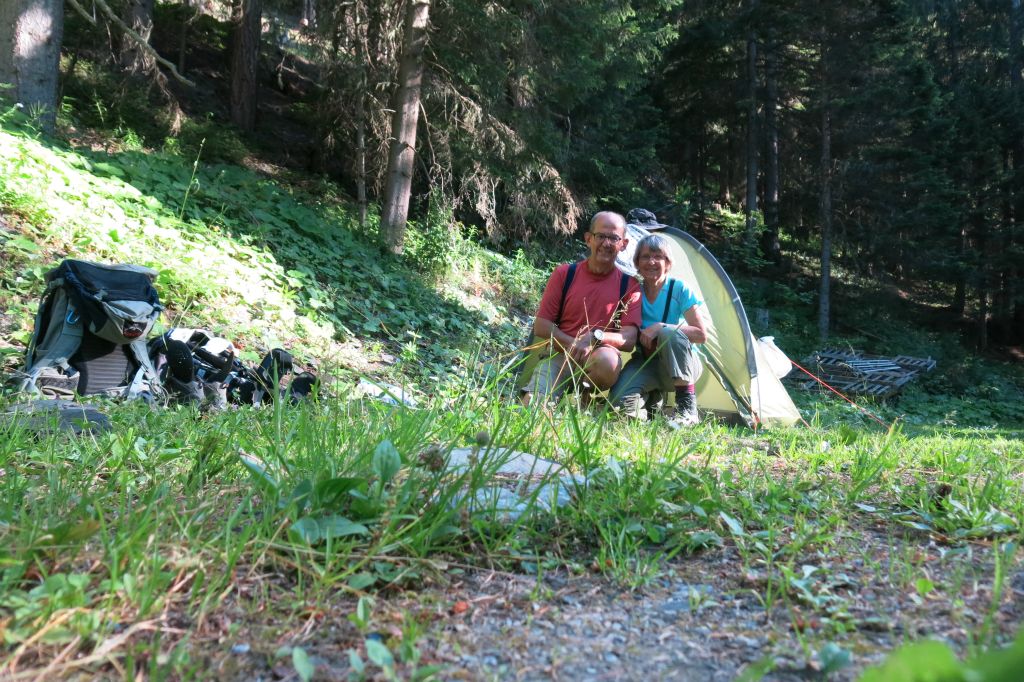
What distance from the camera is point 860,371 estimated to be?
13438 millimetres

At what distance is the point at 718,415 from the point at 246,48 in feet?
36.8

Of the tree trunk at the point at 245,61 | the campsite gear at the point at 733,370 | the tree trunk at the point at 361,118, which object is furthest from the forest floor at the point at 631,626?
the tree trunk at the point at 245,61

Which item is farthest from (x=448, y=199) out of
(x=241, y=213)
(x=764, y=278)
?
(x=764, y=278)

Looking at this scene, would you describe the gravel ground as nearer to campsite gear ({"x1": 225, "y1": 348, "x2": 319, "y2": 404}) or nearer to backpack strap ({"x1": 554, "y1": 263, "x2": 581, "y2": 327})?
backpack strap ({"x1": 554, "y1": 263, "x2": 581, "y2": 327})

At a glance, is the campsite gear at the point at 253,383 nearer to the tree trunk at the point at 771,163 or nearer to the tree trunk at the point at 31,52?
the tree trunk at the point at 31,52

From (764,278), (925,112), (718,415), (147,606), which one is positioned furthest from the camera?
(764,278)

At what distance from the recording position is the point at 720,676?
1091 millimetres

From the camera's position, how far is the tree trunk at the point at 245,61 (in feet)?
41.1

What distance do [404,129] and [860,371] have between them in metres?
9.75

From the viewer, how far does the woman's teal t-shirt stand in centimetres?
473

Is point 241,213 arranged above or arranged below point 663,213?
below

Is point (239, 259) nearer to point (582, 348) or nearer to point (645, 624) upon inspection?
point (582, 348)

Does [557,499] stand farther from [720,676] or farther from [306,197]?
[306,197]

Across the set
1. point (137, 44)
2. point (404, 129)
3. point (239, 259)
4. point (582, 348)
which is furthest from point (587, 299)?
point (137, 44)
